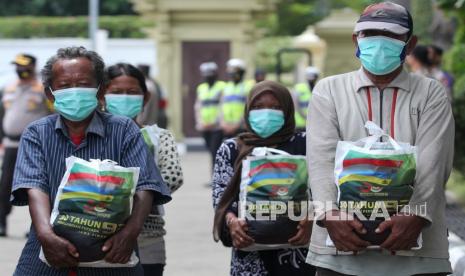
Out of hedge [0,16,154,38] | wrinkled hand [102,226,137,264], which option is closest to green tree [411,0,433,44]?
wrinkled hand [102,226,137,264]

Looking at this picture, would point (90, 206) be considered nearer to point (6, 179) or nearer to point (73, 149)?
point (73, 149)

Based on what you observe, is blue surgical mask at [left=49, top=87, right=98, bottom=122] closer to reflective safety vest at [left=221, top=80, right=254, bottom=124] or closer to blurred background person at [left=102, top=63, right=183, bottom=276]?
blurred background person at [left=102, top=63, right=183, bottom=276]

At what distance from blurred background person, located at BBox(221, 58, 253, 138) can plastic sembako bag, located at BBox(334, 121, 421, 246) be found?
41.5ft

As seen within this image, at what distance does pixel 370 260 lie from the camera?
5.13 metres

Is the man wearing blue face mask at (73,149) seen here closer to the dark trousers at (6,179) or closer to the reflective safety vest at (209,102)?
the dark trousers at (6,179)

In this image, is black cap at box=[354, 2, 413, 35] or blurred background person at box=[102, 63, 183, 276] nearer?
black cap at box=[354, 2, 413, 35]

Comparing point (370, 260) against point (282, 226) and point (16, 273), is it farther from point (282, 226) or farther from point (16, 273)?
point (16, 273)

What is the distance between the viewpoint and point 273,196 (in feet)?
20.1

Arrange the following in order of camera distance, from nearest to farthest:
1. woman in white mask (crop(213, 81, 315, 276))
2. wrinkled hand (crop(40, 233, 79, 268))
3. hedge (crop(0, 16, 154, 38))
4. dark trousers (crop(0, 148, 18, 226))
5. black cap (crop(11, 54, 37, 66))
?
1. wrinkled hand (crop(40, 233, 79, 268))
2. woman in white mask (crop(213, 81, 315, 276))
3. dark trousers (crop(0, 148, 18, 226))
4. black cap (crop(11, 54, 37, 66))
5. hedge (crop(0, 16, 154, 38))

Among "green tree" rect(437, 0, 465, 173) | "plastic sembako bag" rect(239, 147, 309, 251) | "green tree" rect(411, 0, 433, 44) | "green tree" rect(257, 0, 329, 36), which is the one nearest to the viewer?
"plastic sembako bag" rect(239, 147, 309, 251)

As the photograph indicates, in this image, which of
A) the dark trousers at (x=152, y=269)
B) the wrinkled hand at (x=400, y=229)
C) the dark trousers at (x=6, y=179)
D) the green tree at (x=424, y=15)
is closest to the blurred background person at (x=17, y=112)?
the dark trousers at (x=6, y=179)

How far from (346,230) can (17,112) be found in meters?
7.67

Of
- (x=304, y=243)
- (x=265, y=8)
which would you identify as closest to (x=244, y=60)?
(x=265, y=8)

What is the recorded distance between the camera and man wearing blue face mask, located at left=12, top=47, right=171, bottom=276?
5.11m
